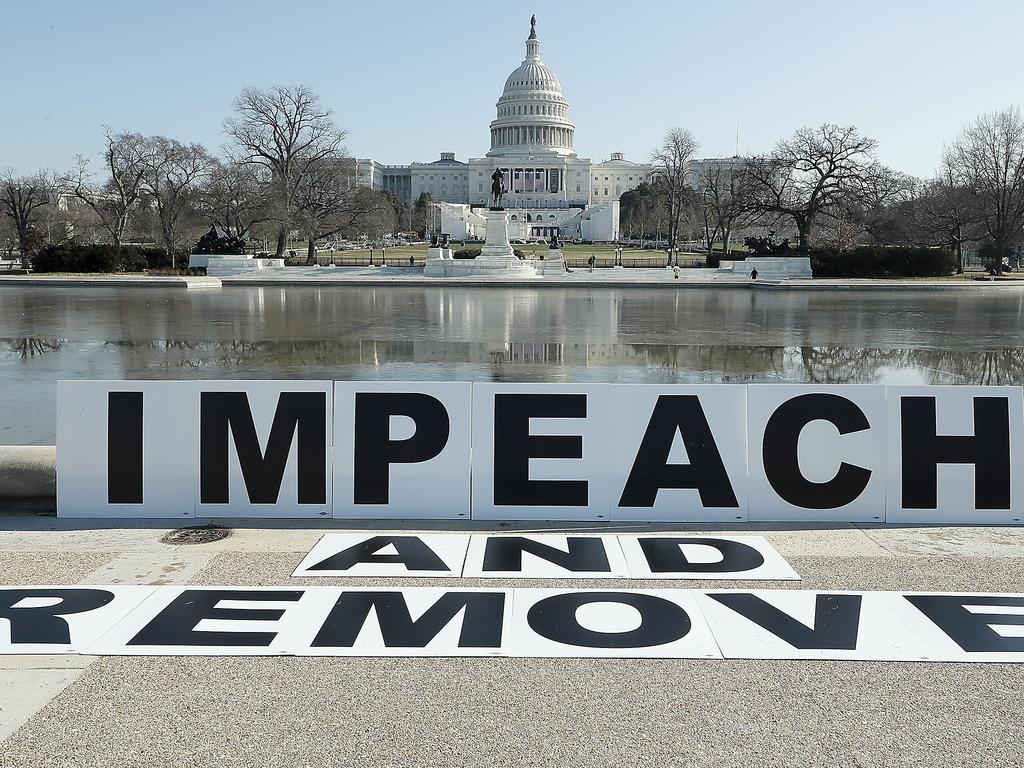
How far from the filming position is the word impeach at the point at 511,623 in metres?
4.64

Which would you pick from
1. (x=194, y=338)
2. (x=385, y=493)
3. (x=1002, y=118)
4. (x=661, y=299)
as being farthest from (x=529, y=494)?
(x=1002, y=118)

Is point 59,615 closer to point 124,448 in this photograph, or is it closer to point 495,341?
point 124,448

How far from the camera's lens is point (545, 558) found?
6.08m

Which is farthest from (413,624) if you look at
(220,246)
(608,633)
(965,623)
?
(220,246)

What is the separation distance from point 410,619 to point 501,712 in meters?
1.17

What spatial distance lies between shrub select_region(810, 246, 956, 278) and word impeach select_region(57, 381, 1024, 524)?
169 feet

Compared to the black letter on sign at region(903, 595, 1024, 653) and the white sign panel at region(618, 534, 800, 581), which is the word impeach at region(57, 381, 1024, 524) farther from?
the black letter on sign at region(903, 595, 1024, 653)

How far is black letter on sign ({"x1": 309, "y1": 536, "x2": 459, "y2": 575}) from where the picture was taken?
594 centimetres

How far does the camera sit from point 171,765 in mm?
3584

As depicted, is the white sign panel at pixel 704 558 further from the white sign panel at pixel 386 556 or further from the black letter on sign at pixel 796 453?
the white sign panel at pixel 386 556

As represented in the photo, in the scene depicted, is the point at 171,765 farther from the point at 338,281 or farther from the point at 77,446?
the point at 338,281

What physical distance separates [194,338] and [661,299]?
23.1 meters

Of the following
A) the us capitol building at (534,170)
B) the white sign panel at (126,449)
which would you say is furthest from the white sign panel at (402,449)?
the us capitol building at (534,170)

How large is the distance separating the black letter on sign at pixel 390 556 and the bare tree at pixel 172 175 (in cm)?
5832
